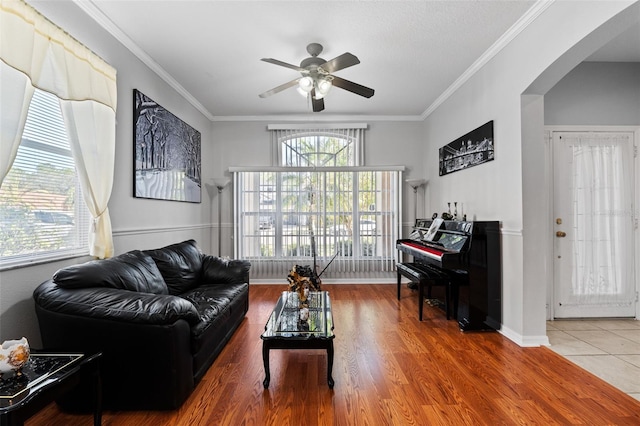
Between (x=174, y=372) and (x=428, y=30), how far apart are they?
3.43m

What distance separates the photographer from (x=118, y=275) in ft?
7.03

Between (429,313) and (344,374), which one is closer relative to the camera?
(344,374)

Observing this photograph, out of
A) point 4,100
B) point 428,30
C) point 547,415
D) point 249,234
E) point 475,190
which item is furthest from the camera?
point 249,234

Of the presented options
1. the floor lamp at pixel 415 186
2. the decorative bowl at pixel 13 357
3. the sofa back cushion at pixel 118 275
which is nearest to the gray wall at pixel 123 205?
the sofa back cushion at pixel 118 275

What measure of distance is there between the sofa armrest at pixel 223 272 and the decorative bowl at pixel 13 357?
77.9 inches

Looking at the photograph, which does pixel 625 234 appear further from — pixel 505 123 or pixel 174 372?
pixel 174 372

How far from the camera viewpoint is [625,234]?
3.25 metres

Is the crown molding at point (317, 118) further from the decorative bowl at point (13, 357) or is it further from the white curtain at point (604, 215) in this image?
the decorative bowl at point (13, 357)

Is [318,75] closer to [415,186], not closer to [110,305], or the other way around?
[110,305]

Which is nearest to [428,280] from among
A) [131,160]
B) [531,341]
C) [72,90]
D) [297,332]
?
[531,341]

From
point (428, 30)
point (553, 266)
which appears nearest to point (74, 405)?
point (428, 30)

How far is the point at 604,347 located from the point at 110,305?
13.0ft

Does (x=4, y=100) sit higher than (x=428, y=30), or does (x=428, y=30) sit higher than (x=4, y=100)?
(x=428, y=30)

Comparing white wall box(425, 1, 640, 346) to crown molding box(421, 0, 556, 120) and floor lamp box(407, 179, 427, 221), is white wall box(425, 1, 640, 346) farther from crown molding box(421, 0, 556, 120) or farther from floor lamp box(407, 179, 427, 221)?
floor lamp box(407, 179, 427, 221)
